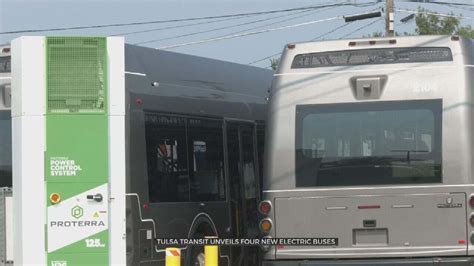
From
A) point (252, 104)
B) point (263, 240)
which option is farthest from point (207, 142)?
point (263, 240)

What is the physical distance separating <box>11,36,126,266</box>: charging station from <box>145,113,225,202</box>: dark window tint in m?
1.18

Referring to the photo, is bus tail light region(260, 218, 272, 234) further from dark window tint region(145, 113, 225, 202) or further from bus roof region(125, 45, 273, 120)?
bus roof region(125, 45, 273, 120)

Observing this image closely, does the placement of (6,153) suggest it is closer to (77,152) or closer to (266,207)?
(77,152)

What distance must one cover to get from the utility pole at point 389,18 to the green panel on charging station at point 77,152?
→ 68.8 ft

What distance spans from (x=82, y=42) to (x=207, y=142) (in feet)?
10.6

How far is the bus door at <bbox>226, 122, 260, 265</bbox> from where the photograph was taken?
12.6m

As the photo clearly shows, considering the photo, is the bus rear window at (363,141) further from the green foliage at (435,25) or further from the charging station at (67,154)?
the green foliage at (435,25)

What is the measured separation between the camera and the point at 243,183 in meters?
13.0

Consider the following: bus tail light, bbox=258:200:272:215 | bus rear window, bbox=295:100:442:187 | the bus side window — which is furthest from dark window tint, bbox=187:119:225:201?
bus rear window, bbox=295:100:442:187

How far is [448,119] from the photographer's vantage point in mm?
8859

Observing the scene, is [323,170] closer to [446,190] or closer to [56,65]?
[446,190]

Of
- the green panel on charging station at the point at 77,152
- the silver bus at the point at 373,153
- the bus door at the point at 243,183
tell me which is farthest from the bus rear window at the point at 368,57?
the bus door at the point at 243,183

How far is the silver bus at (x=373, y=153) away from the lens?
8820 mm

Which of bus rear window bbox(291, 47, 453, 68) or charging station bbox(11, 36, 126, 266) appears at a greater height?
bus rear window bbox(291, 47, 453, 68)
